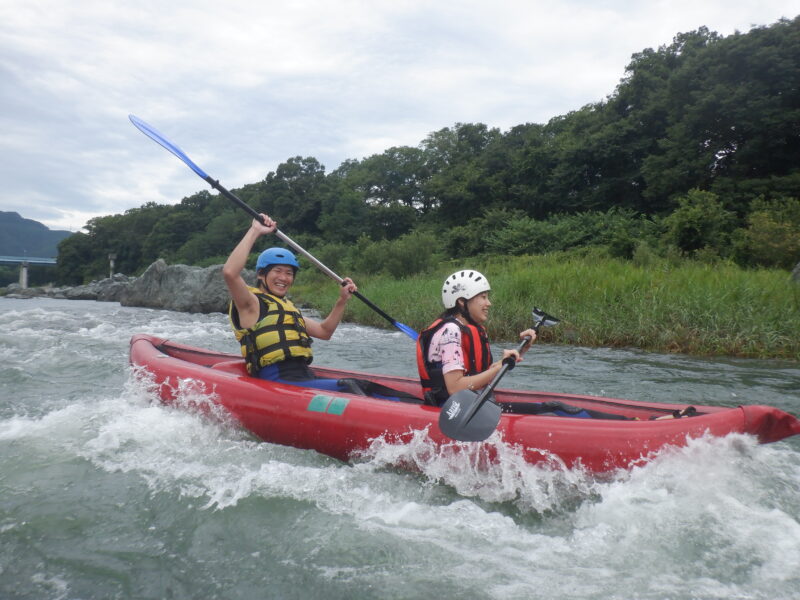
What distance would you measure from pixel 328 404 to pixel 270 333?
715 millimetres

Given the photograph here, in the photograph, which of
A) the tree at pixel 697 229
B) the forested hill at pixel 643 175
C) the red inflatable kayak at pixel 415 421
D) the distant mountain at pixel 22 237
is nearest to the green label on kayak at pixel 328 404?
the red inflatable kayak at pixel 415 421

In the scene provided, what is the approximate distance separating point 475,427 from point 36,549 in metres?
1.80

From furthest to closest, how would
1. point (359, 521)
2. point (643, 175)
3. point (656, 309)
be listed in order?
point (643, 175)
point (656, 309)
point (359, 521)

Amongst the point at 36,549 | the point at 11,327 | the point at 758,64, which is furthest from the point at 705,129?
the point at 36,549

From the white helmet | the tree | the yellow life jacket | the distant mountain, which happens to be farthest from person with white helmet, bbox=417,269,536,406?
the distant mountain

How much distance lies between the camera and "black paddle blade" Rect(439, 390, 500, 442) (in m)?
2.66

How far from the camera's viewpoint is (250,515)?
256cm

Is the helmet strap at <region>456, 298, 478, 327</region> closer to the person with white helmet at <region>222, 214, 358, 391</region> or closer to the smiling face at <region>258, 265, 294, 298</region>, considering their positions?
the person with white helmet at <region>222, 214, 358, 391</region>

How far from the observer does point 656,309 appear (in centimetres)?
736

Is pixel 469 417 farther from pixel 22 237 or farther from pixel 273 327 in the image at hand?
pixel 22 237

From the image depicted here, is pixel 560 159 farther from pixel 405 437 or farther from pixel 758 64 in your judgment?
pixel 405 437

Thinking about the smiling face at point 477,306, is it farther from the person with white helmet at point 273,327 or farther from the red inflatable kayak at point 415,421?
the person with white helmet at point 273,327

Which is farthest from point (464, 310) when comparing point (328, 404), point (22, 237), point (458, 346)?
point (22, 237)

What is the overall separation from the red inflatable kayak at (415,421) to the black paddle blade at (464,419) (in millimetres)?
246
